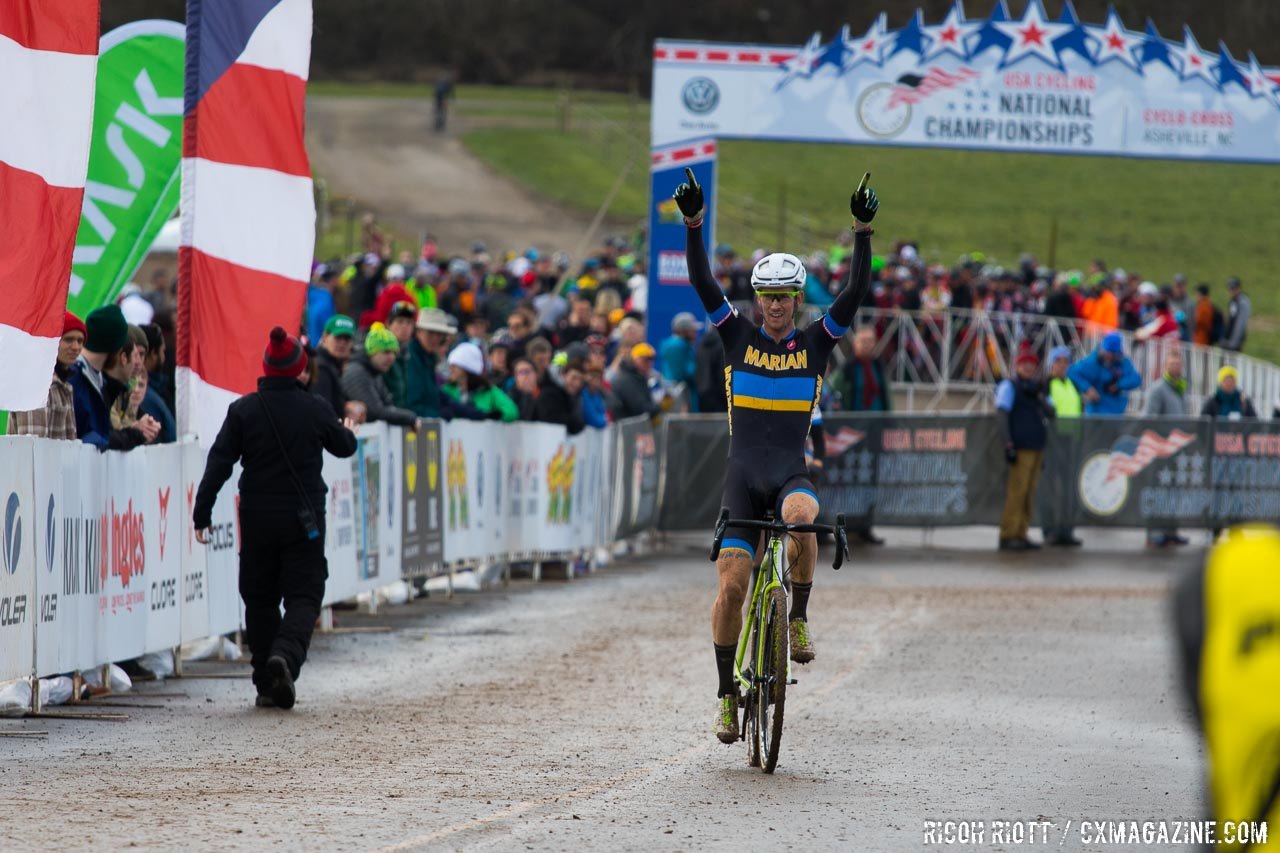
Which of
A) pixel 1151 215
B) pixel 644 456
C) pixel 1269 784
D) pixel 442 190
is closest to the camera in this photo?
pixel 1269 784

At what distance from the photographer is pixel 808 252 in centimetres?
5131

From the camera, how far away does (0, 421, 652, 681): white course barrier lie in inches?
402

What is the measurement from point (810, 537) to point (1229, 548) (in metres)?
6.32

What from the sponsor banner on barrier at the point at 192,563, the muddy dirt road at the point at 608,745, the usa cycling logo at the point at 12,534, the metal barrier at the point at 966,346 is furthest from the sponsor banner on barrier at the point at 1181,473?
the usa cycling logo at the point at 12,534

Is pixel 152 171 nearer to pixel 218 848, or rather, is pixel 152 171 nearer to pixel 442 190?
pixel 218 848

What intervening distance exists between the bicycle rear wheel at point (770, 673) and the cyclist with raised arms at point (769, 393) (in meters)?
0.28

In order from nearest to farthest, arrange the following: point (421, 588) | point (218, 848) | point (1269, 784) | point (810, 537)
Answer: point (1269, 784) → point (218, 848) → point (810, 537) → point (421, 588)

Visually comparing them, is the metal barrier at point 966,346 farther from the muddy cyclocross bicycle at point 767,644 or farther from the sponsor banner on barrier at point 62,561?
the muddy cyclocross bicycle at point 767,644

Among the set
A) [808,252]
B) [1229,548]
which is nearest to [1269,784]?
[1229,548]

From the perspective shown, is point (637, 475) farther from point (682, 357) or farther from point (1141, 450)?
point (1141, 450)

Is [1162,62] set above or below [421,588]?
above

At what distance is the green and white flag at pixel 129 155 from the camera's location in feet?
46.5

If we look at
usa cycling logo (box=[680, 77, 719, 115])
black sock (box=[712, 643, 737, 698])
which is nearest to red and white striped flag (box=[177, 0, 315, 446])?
black sock (box=[712, 643, 737, 698])

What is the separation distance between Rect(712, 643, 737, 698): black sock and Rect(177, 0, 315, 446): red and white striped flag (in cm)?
472
